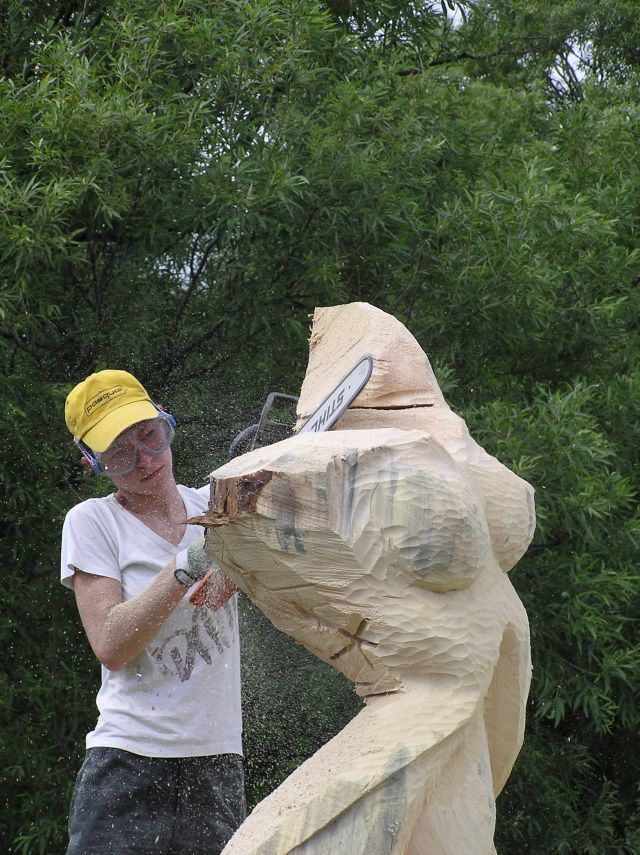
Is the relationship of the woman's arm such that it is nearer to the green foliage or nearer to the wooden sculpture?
the wooden sculpture

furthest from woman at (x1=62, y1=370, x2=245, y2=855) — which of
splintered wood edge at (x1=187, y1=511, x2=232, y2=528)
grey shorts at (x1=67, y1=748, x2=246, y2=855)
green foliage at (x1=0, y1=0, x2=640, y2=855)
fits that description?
green foliage at (x1=0, y1=0, x2=640, y2=855)

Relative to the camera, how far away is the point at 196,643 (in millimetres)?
2471

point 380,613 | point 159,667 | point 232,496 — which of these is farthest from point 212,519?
point 159,667

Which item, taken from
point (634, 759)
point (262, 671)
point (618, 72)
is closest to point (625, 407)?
point (634, 759)

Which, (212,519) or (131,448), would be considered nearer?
(212,519)

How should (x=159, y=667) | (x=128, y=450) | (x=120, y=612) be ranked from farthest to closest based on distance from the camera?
(x=128, y=450) → (x=159, y=667) → (x=120, y=612)

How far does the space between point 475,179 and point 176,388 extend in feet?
5.87

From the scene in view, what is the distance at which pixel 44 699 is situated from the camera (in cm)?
443

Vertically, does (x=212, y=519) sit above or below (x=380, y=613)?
above

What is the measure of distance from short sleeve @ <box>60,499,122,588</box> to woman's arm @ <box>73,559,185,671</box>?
21 millimetres

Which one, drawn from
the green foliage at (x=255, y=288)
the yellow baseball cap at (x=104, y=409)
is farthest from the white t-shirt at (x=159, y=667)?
the green foliage at (x=255, y=288)

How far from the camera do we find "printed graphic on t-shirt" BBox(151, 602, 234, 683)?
2.43m

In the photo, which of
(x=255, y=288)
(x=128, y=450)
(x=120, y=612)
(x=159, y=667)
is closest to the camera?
(x=120, y=612)

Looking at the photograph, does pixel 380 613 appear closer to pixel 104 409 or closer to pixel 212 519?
pixel 212 519
